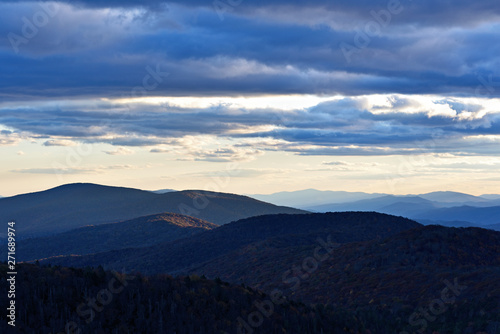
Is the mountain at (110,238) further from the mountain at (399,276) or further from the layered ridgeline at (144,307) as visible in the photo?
the layered ridgeline at (144,307)

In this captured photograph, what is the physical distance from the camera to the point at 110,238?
156250 mm

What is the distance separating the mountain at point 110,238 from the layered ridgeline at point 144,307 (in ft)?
361

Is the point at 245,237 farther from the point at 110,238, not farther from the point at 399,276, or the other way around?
the point at 399,276

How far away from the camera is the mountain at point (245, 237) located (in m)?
96.9

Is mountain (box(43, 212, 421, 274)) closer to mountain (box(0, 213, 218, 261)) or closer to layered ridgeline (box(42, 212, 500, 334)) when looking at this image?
layered ridgeline (box(42, 212, 500, 334))

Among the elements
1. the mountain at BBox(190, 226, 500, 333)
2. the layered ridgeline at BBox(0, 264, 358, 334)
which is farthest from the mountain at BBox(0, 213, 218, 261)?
the layered ridgeline at BBox(0, 264, 358, 334)

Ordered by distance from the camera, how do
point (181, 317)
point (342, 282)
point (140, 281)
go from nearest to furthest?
point (181, 317) < point (140, 281) < point (342, 282)

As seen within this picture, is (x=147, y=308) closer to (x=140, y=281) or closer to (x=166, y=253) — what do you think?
(x=140, y=281)

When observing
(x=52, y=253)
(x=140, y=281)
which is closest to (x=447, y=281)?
(x=140, y=281)

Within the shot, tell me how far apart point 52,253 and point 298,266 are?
310 ft

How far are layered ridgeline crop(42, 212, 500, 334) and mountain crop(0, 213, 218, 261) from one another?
33.3m

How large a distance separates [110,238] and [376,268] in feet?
375

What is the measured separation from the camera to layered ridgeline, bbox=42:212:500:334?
39.5 meters

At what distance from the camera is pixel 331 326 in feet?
97.0
